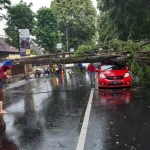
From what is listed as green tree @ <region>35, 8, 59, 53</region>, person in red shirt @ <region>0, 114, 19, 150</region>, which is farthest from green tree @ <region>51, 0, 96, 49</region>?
person in red shirt @ <region>0, 114, 19, 150</region>

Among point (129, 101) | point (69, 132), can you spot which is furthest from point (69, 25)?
point (69, 132)

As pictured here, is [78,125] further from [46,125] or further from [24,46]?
[24,46]

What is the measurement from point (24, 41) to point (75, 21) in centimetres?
3001

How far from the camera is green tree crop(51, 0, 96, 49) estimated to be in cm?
5169

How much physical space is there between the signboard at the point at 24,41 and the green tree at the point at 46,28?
39.2 ft

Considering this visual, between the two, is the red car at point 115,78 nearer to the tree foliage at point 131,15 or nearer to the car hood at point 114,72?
the car hood at point 114,72

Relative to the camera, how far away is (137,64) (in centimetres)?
1204

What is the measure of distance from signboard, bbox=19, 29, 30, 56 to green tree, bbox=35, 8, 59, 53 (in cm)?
1194

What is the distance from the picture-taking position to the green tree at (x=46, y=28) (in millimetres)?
35700

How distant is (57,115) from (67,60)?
17.2 feet

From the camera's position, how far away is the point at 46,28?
118 ft

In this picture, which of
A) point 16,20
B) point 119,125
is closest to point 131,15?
point 119,125

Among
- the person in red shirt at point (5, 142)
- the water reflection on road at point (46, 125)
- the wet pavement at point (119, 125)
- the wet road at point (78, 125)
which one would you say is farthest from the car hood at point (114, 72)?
the person in red shirt at point (5, 142)

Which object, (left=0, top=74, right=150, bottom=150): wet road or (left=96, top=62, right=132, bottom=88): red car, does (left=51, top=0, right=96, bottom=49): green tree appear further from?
(left=0, top=74, right=150, bottom=150): wet road
